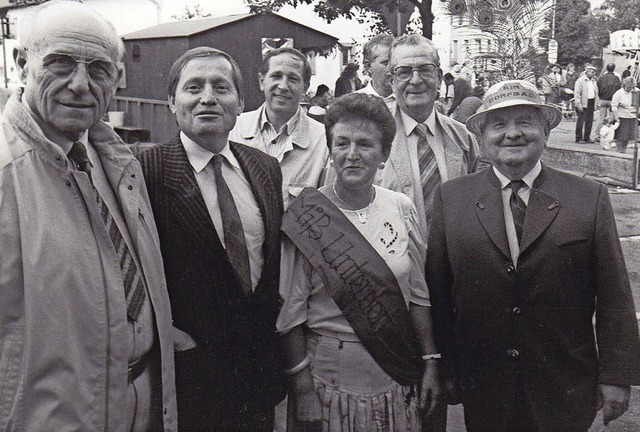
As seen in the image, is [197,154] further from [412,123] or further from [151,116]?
[151,116]

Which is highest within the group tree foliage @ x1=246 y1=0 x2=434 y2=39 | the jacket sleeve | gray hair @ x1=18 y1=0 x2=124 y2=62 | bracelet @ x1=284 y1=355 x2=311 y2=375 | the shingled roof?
tree foliage @ x1=246 y1=0 x2=434 y2=39

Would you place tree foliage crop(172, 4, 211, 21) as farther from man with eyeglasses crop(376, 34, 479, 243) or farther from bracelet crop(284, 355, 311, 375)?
bracelet crop(284, 355, 311, 375)

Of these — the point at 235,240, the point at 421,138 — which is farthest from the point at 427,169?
the point at 235,240

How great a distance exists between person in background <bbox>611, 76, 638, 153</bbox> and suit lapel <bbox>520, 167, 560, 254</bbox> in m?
13.4

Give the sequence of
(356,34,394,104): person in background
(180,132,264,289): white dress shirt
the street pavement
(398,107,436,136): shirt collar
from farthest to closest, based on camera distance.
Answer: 1. (356,34,394,104): person in background
2. the street pavement
3. (398,107,436,136): shirt collar
4. (180,132,264,289): white dress shirt

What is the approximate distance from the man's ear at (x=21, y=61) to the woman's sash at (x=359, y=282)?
114 cm

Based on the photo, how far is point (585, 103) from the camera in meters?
18.5

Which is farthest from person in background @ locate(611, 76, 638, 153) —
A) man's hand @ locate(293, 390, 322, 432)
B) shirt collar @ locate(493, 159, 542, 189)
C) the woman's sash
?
man's hand @ locate(293, 390, 322, 432)

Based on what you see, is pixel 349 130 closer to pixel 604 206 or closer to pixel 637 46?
pixel 604 206

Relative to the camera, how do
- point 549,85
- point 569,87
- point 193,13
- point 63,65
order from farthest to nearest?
1. point 569,87
2. point 193,13
3. point 549,85
4. point 63,65

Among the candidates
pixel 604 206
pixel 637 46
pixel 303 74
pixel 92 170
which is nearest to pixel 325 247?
pixel 92 170

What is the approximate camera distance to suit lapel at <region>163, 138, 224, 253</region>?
9.08 ft

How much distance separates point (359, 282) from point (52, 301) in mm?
1233

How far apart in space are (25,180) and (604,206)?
2.18m
